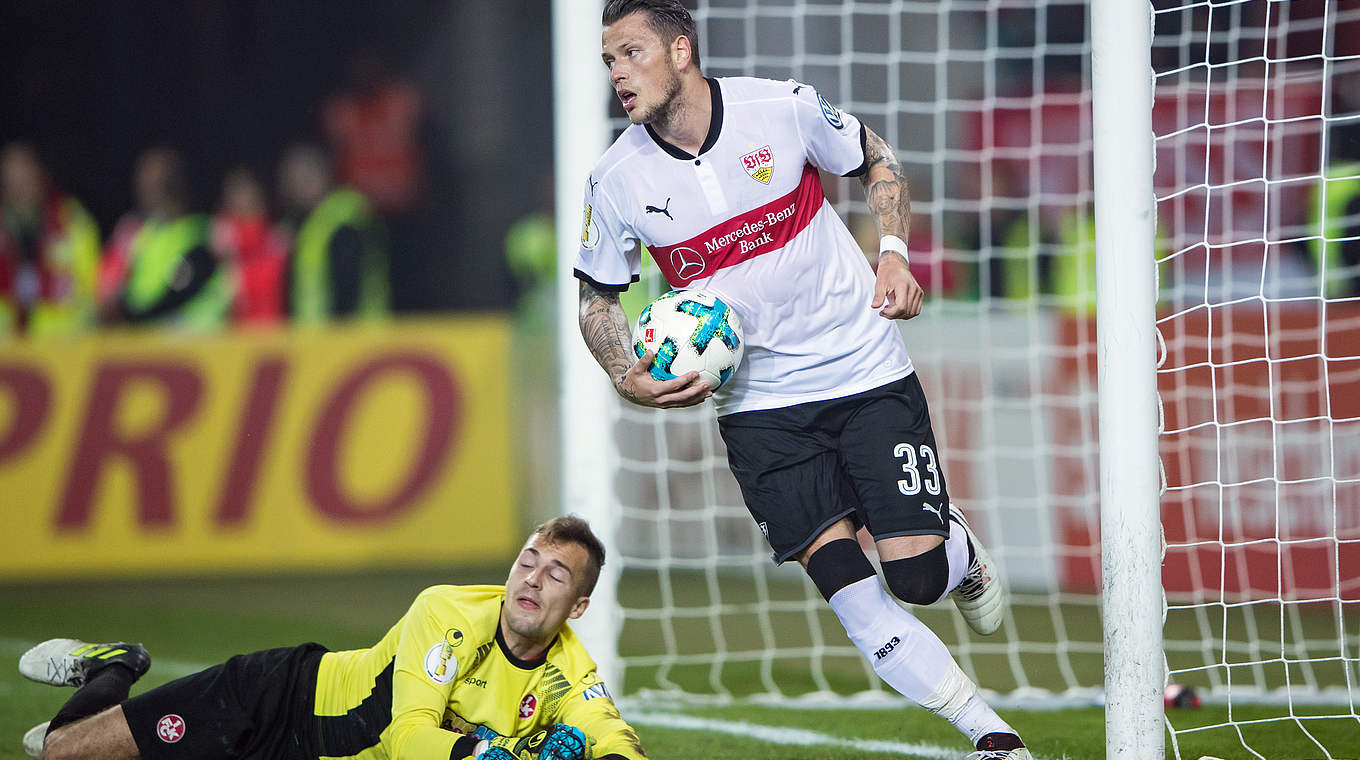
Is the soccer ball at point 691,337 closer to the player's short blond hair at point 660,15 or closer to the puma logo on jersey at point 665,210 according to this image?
the puma logo on jersey at point 665,210

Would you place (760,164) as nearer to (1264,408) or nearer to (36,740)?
(36,740)

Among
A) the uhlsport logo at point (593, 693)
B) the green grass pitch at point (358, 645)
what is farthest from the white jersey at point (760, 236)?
the green grass pitch at point (358, 645)

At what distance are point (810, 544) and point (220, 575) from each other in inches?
215

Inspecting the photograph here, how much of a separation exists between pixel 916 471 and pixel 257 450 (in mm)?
5531

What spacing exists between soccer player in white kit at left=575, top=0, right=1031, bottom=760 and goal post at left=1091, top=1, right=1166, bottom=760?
1.20 ft

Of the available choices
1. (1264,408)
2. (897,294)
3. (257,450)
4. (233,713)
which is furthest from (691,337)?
(257,450)

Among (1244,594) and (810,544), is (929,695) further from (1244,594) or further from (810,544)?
(1244,594)

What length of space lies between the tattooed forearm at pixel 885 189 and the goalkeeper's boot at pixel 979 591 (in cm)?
75

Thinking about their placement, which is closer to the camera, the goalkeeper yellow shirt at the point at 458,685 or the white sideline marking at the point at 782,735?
the goalkeeper yellow shirt at the point at 458,685

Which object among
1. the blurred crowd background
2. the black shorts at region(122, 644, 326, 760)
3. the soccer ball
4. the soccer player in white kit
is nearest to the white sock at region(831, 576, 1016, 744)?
the soccer player in white kit

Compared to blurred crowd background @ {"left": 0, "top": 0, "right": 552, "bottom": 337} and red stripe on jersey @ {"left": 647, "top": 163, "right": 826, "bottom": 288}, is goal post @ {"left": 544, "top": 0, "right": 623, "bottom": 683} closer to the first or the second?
red stripe on jersey @ {"left": 647, "top": 163, "right": 826, "bottom": 288}

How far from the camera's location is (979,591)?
398 centimetres

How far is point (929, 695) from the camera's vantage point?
3.58 meters

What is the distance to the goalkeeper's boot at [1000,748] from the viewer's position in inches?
137
